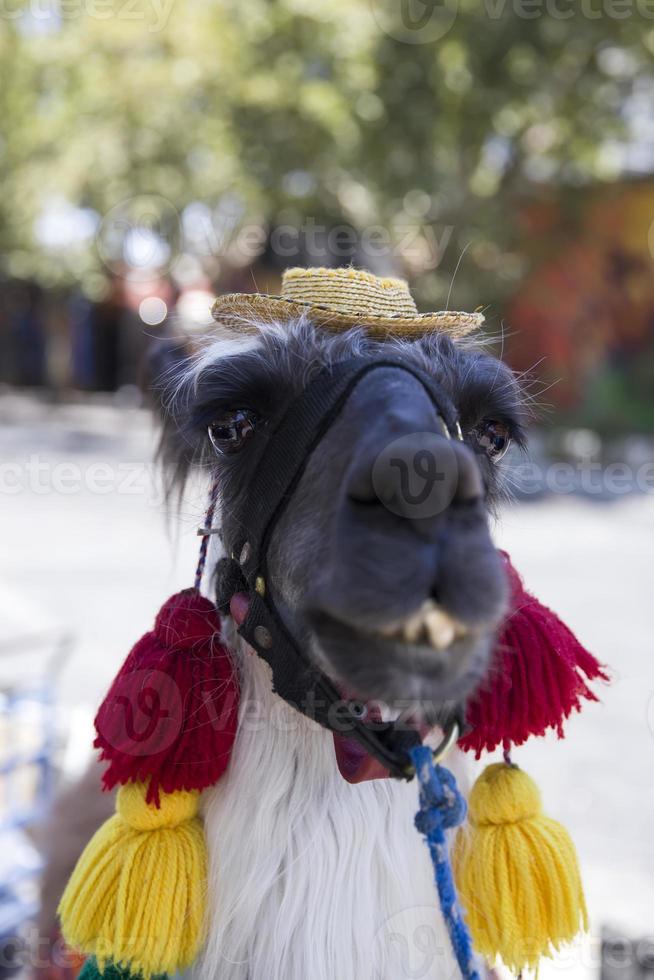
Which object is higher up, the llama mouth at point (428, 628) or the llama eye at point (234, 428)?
the llama eye at point (234, 428)

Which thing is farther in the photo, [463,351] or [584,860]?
[584,860]

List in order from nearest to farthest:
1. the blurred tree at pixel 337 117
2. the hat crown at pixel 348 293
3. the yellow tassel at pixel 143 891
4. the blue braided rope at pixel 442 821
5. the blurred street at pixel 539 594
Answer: the blue braided rope at pixel 442 821, the yellow tassel at pixel 143 891, the hat crown at pixel 348 293, the blurred street at pixel 539 594, the blurred tree at pixel 337 117

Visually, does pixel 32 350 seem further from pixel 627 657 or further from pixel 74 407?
pixel 627 657

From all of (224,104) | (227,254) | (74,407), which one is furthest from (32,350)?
(224,104)

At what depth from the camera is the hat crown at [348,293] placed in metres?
1.40

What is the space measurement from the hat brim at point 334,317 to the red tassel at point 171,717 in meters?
0.54

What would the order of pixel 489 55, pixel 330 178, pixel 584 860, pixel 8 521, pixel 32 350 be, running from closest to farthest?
pixel 584 860 < pixel 8 521 < pixel 489 55 < pixel 330 178 < pixel 32 350

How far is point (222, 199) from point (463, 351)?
16370 millimetres

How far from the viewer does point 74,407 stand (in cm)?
2367

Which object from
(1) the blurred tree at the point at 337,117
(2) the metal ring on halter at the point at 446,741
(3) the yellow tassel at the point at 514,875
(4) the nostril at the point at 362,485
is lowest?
(3) the yellow tassel at the point at 514,875

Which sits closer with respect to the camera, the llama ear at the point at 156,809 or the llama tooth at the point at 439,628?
the llama tooth at the point at 439,628

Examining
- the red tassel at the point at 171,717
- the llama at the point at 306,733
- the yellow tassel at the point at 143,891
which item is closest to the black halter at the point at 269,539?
the llama at the point at 306,733

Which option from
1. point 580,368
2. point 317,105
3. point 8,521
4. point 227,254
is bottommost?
point 8,521

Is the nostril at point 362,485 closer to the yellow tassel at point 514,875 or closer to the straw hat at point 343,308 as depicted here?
the straw hat at point 343,308
